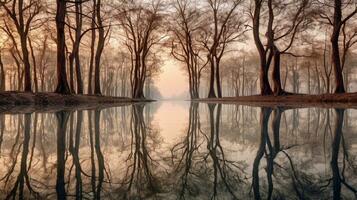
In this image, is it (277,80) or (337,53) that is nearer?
(337,53)

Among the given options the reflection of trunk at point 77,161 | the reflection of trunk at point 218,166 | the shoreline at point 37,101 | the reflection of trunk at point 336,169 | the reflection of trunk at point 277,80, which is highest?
the reflection of trunk at point 277,80

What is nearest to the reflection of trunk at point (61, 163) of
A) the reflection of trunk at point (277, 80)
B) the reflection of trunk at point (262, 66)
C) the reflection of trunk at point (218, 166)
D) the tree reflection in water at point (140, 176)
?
the tree reflection in water at point (140, 176)

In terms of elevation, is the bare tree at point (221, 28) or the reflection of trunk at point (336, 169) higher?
the bare tree at point (221, 28)

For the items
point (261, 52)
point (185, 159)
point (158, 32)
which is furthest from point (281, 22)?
point (185, 159)

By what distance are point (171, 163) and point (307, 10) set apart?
918 inches

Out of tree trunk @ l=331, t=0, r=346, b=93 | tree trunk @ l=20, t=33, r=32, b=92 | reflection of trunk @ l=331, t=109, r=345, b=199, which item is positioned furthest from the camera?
tree trunk @ l=20, t=33, r=32, b=92

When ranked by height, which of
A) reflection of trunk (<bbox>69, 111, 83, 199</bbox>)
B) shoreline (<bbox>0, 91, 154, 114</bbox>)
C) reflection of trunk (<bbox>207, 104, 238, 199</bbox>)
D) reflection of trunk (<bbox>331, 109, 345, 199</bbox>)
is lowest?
reflection of trunk (<bbox>207, 104, 238, 199</bbox>)

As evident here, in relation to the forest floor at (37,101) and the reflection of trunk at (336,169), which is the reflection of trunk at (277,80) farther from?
the reflection of trunk at (336,169)

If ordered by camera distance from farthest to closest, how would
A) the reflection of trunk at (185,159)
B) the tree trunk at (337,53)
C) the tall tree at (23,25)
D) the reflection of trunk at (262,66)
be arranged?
the reflection of trunk at (262,66) → the tall tree at (23,25) → the tree trunk at (337,53) → the reflection of trunk at (185,159)

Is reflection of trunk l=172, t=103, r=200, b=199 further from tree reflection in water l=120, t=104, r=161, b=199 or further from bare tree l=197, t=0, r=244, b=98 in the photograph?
bare tree l=197, t=0, r=244, b=98

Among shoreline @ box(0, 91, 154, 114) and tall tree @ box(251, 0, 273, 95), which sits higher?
tall tree @ box(251, 0, 273, 95)

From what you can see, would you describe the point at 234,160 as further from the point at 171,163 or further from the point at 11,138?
the point at 11,138

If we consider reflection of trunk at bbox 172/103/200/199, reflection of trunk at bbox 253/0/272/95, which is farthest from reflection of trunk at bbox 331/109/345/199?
reflection of trunk at bbox 253/0/272/95

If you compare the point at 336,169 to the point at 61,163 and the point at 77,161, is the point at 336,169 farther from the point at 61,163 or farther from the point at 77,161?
the point at 61,163
